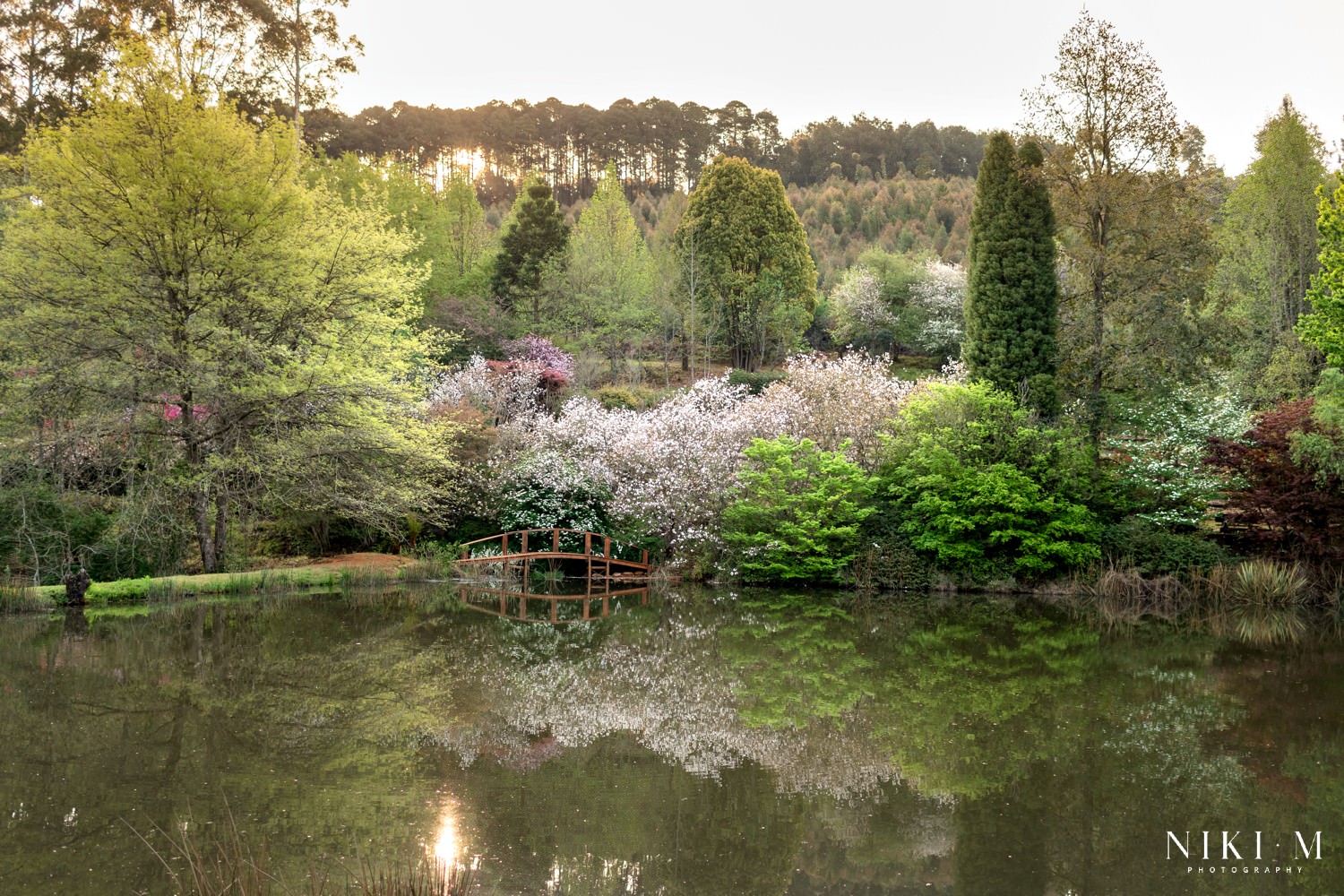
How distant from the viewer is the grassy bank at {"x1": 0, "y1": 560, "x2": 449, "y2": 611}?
14.8 meters

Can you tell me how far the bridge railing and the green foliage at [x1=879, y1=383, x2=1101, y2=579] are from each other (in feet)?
19.1

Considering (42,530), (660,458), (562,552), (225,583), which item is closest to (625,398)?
(660,458)

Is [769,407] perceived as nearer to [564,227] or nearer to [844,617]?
[844,617]

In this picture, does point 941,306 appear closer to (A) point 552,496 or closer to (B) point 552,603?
(A) point 552,496

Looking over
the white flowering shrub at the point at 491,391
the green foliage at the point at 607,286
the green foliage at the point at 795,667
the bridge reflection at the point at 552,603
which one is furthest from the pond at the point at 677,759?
the green foliage at the point at 607,286

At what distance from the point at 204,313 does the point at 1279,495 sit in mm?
19596

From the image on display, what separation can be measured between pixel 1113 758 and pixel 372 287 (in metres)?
15.4

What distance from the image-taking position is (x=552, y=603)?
1730 centimetres

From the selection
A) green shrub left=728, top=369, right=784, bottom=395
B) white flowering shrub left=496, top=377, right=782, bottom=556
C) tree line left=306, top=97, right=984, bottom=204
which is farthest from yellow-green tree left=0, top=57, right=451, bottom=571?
tree line left=306, top=97, right=984, bottom=204

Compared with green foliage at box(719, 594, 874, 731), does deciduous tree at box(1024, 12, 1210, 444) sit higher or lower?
higher

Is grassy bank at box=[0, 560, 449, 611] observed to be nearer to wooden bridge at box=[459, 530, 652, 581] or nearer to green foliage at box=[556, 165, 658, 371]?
wooden bridge at box=[459, 530, 652, 581]

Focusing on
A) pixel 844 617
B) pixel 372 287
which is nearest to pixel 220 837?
pixel 844 617

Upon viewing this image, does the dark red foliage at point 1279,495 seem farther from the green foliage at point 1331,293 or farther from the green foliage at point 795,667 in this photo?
the green foliage at point 795,667

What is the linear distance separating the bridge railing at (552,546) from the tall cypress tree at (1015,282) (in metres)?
8.68
